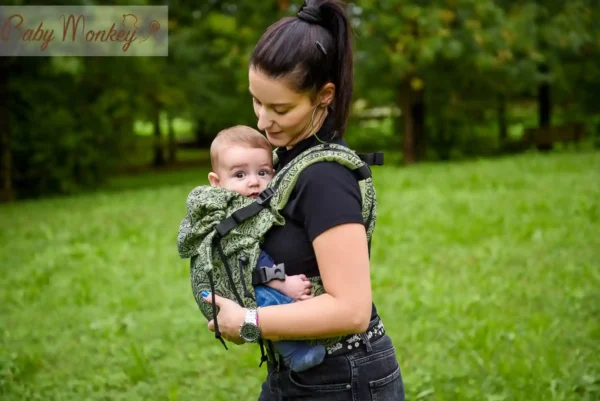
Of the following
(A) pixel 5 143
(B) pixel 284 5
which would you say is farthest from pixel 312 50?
(B) pixel 284 5

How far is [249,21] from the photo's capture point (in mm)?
17469

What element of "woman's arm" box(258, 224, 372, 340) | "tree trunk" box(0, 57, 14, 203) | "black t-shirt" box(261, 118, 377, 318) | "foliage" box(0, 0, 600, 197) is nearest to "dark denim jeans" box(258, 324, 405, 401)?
"woman's arm" box(258, 224, 372, 340)

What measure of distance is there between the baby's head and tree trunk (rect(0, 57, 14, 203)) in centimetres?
1413

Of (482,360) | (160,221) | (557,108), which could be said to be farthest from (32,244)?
(557,108)

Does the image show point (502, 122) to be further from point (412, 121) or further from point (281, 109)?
point (281, 109)

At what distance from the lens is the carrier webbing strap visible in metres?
1.85

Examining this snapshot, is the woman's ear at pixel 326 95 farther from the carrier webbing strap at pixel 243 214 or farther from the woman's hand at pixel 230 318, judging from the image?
the woman's hand at pixel 230 318

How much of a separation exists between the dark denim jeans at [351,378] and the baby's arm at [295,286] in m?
0.22

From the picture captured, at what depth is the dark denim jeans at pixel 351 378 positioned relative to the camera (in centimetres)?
190

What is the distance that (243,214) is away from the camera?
186cm

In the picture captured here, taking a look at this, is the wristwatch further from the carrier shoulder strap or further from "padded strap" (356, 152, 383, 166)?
"padded strap" (356, 152, 383, 166)

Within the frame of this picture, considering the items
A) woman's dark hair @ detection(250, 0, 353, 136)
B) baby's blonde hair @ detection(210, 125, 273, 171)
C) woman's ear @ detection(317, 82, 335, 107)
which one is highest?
woman's dark hair @ detection(250, 0, 353, 136)

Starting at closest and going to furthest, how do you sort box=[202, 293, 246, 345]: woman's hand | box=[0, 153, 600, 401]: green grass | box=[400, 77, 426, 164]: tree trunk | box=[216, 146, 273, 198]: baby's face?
1. box=[202, 293, 246, 345]: woman's hand
2. box=[216, 146, 273, 198]: baby's face
3. box=[0, 153, 600, 401]: green grass
4. box=[400, 77, 426, 164]: tree trunk

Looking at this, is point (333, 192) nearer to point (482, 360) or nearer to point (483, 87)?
point (482, 360)
